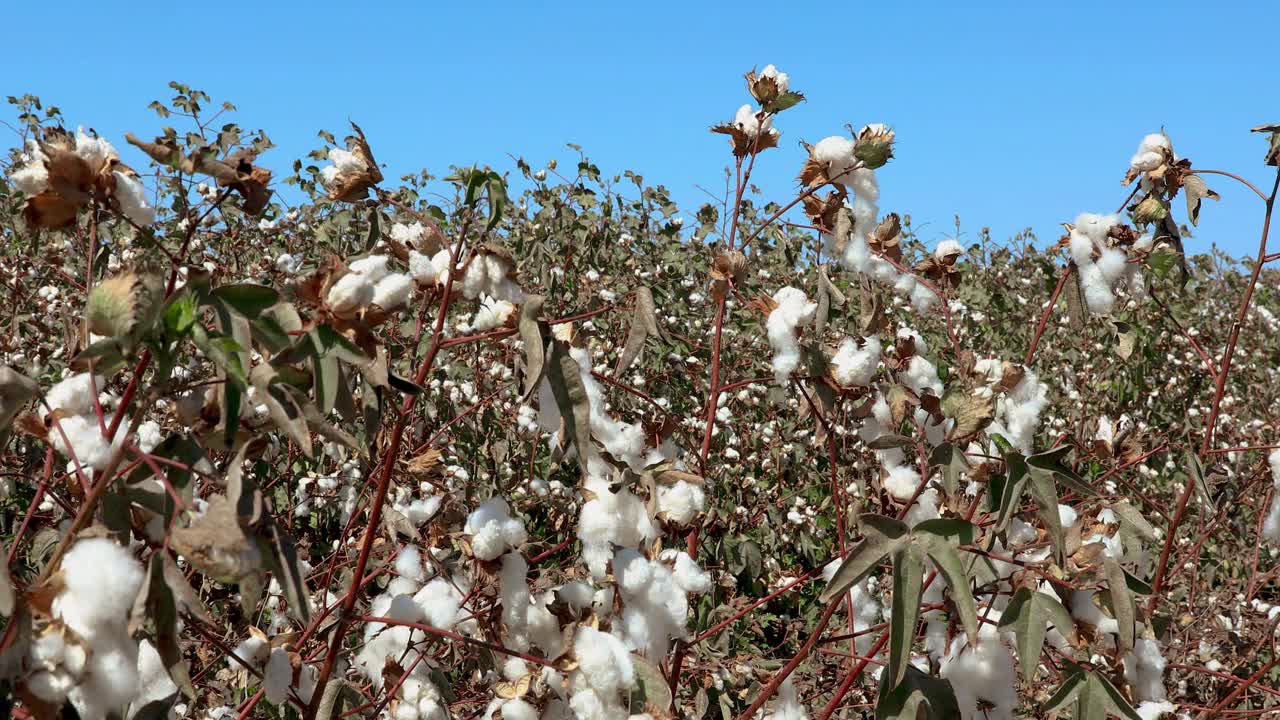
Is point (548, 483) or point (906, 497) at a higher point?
point (548, 483)

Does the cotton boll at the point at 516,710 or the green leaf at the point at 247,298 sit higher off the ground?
the green leaf at the point at 247,298

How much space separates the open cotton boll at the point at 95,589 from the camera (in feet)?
2.92

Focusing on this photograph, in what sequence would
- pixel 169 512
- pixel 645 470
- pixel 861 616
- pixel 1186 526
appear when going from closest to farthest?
pixel 169 512 → pixel 645 470 → pixel 861 616 → pixel 1186 526

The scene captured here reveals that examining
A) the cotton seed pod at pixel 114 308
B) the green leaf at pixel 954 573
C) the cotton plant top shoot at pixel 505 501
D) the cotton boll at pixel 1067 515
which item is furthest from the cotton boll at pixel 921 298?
the cotton seed pod at pixel 114 308

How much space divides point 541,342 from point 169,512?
1.34ft

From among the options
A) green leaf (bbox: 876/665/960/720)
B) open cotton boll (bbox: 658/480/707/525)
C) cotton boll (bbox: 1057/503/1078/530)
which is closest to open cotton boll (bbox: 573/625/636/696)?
open cotton boll (bbox: 658/480/707/525)

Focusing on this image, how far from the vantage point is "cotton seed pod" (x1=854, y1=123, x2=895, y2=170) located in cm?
159

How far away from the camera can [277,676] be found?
1416 mm

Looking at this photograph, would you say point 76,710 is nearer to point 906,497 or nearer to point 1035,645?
point 1035,645

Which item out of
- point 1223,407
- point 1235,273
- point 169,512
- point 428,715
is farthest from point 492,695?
point 1235,273

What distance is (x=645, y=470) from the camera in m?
1.45

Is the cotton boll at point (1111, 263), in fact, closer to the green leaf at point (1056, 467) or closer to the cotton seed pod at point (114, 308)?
the green leaf at point (1056, 467)

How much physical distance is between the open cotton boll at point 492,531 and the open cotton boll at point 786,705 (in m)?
0.49

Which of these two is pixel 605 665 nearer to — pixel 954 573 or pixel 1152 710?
pixel 954 573
